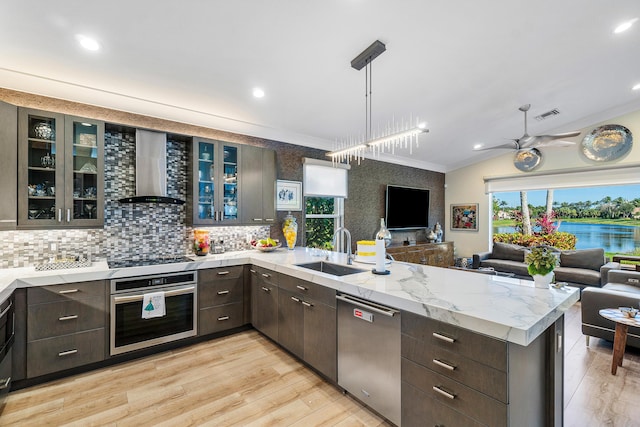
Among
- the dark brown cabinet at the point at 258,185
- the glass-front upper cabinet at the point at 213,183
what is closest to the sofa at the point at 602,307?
the dark brown cabinet at the point at 258,185

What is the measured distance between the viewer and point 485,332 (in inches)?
52.4

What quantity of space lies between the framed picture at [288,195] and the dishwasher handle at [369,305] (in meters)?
2.39

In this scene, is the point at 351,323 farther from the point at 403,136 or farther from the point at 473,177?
the point at 473,177

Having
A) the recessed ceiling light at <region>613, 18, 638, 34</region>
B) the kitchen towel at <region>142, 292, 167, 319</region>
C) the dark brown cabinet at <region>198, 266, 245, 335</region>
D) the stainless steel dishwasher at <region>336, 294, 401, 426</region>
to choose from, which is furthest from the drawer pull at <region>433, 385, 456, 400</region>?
the recessed ceiling light at <region>613, 18, 638, 34</region>

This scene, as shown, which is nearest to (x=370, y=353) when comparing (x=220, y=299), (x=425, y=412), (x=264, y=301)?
(x=425, y=412)

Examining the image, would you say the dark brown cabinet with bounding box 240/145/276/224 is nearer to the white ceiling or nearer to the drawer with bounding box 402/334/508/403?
the white ceiling

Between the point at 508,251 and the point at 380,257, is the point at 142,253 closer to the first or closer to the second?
the point at 380,257

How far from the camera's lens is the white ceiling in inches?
84.5

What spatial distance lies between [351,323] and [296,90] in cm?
257

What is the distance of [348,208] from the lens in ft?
17.3

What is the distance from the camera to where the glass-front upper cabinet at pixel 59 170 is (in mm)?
2494

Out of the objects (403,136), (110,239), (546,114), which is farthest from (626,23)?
(110,239)

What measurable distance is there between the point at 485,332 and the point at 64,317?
123 inches

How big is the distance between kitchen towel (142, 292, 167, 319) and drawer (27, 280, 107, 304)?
0.33 meters
